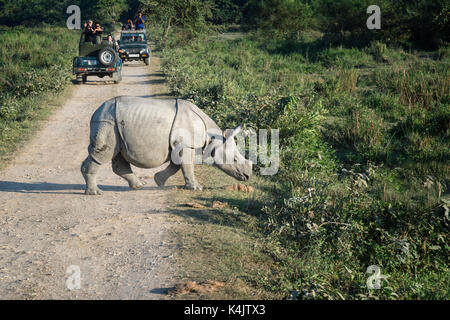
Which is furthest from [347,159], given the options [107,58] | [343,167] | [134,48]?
[134,48]

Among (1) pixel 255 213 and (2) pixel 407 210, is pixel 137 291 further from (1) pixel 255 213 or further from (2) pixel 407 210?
(2) pixel 407 210

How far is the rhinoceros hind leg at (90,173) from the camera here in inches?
289

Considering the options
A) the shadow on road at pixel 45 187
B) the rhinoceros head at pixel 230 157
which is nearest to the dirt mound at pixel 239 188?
the rhinoceros head at pixel 230 157

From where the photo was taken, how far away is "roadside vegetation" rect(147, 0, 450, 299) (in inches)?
223

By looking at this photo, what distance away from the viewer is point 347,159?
36.8 feet

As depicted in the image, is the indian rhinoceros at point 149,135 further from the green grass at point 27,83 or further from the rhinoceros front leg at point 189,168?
the green grass at point 27,83

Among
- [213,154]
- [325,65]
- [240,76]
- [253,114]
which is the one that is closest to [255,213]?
[213,154]

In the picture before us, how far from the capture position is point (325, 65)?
21.8m

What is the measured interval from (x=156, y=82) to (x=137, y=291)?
13.6 metres

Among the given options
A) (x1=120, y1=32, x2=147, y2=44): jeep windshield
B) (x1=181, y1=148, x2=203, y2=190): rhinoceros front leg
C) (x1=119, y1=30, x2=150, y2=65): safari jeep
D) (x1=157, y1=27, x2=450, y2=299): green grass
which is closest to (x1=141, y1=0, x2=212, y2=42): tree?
(x1=157, y1=27, x2=450, y2=299): green grass

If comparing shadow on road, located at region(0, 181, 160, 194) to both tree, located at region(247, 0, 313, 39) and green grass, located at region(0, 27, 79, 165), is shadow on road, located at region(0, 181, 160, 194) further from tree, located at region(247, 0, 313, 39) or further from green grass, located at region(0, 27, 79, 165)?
tree, located at region(247, 0, 313, 39)

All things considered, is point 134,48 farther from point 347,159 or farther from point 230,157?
point 230,157

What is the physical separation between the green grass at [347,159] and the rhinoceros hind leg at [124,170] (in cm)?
187

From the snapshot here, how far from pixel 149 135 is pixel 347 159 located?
5340 mm
